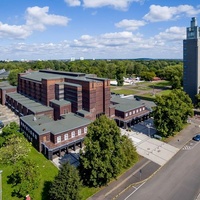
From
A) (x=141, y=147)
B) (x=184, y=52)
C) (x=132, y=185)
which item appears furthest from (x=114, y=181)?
(x=184, y=52)

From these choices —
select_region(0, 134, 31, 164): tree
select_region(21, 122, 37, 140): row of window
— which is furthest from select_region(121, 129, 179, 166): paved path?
select_region(0, 134, 31, 164): tree

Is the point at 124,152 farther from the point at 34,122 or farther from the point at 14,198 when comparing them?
the point at 34,122

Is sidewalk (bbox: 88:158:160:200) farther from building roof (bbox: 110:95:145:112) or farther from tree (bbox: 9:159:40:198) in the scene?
building roof (bbox: 110:95:145:112)

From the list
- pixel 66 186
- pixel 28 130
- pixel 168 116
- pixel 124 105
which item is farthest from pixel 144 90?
pixel 66 186

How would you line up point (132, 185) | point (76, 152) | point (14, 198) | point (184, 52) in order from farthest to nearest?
point (184, 52) < point (76, 152) < point (132, 185) < point (14, 198)

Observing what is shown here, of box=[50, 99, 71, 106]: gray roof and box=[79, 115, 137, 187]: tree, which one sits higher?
box=[50, 99, 71, 106]: gray roof

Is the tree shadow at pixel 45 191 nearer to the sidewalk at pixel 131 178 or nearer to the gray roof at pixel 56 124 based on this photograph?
the sidewalk at pixel 131 178

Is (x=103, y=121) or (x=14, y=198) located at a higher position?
(x=103, y=121)
